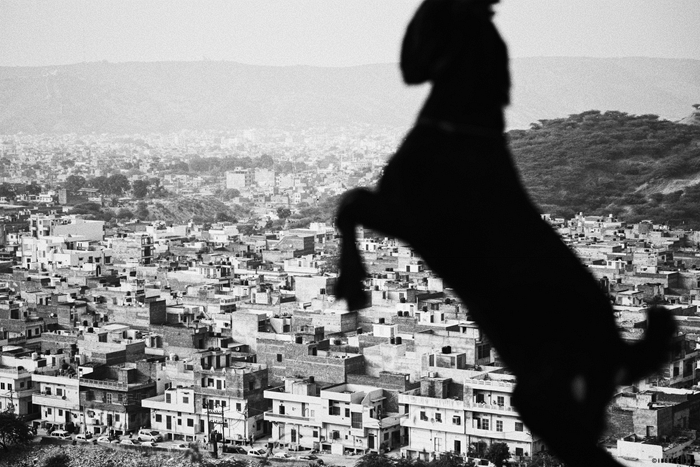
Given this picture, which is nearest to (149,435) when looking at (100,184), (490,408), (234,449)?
(234,449)

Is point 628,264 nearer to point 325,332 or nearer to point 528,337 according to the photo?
point 325,332

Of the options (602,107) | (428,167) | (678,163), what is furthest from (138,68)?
(428,167)

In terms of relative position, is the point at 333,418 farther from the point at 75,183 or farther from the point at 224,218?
the point at 75,183

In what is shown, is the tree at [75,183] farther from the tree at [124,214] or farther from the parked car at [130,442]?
the parked car at [130,442]

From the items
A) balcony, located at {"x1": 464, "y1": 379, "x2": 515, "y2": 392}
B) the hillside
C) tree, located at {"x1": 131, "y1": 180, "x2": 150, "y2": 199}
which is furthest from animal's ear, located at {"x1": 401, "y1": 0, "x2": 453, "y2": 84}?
tree, located at {"x1": 131, "y1": 180, "x2": 150, "y2": 199}

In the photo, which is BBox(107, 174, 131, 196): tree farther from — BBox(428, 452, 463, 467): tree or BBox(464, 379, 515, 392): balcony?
BBox(428, 452, 463, 467): tree

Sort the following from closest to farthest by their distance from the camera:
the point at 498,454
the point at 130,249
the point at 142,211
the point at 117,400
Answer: the point at 498,454, the point at 117,400, the point at 130,249, the point at 142,211
